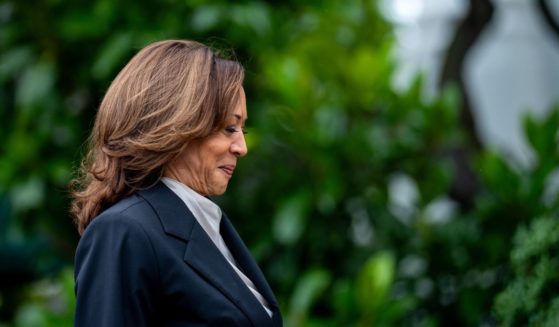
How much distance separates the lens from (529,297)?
12.0ft

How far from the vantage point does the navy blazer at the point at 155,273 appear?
6.00 ft

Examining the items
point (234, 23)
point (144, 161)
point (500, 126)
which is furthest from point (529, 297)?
point (500, 126)

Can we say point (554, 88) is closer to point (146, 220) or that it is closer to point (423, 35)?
point (423, 35)

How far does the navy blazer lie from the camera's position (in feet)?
6.00

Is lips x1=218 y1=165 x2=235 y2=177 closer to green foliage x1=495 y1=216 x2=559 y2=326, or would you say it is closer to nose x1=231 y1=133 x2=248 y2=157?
nose x1=231 y1=133 x2=248 y2=157

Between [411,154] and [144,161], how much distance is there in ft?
12.8

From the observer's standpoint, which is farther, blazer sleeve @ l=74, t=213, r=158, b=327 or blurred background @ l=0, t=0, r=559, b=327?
blurred background @ l=0, t=0, r=559, b=327

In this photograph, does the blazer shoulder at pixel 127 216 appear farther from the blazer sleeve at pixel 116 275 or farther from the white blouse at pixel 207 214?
the white blouse at pixel 207 214

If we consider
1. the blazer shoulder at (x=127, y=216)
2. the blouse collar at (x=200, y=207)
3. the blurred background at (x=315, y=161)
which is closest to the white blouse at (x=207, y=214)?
the blouse collar at (x=200, y=207)

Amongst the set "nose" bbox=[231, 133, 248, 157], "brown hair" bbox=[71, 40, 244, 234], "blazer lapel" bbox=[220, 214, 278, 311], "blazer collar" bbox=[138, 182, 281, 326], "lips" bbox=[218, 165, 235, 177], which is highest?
"brown hair" bbox=[71, 40, 244, 234]

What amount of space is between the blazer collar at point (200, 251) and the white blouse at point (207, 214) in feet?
0.07

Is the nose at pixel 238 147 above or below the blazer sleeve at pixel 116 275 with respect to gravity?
above

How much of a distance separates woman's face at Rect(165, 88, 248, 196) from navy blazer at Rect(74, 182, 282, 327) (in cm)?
6

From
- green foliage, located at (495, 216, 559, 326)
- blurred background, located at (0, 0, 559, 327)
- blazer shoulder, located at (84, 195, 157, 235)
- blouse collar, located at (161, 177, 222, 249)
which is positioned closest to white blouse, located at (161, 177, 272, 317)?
blouse collar, located at (161, 177, 222, 249)
